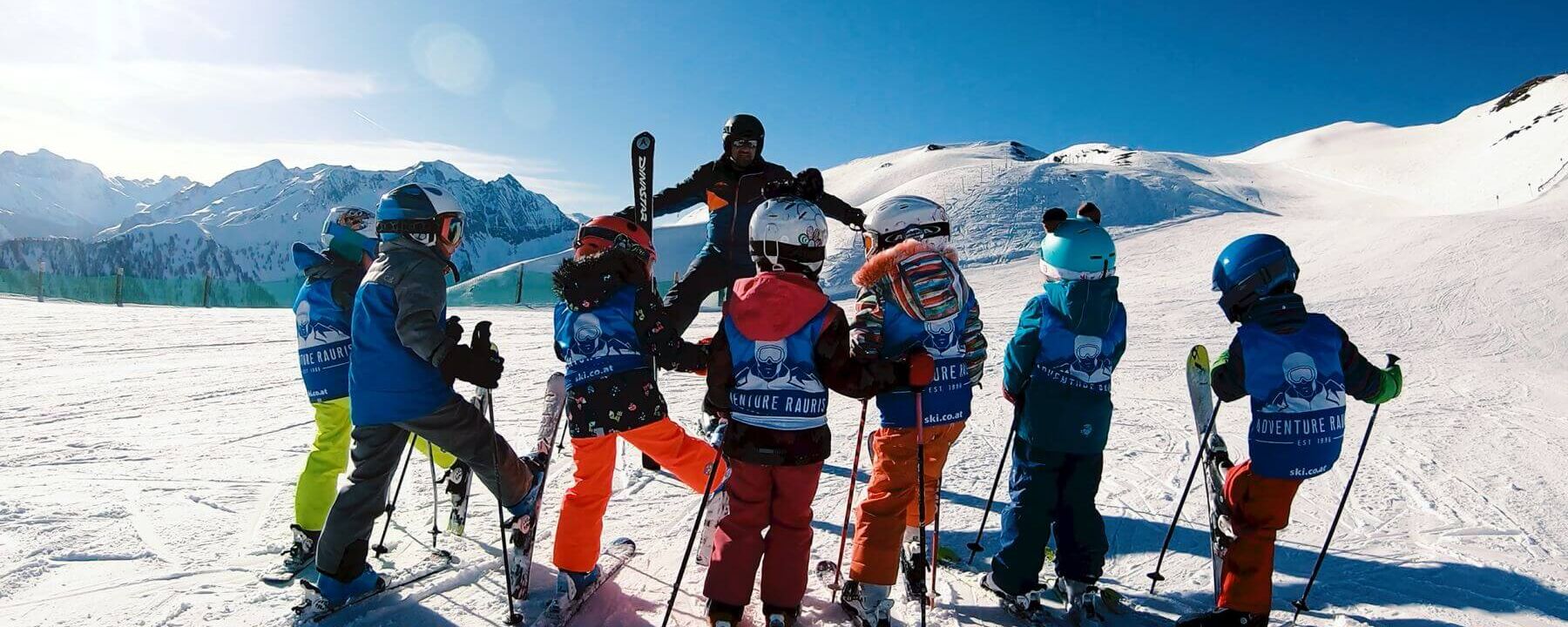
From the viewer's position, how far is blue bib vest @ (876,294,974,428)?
135 inches

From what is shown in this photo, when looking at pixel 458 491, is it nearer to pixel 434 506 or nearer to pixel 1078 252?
pixel 434 506

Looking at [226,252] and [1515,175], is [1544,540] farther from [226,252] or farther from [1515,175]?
[226,252]

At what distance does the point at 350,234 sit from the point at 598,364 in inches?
68.8

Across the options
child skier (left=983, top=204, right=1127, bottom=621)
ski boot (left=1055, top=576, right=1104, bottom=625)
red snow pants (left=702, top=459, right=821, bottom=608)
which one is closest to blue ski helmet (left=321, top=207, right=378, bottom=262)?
red snow pants (left=702, top=459, right=821, bottom=608)

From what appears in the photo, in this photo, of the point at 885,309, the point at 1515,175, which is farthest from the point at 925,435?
the point at 1515,175

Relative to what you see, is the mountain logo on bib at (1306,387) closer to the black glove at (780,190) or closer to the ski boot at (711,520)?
the black glove at (780,190)

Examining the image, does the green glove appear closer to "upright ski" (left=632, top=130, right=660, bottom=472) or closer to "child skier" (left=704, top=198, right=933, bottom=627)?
"child skier" (left=704, top=198, right=933, bottom=627)

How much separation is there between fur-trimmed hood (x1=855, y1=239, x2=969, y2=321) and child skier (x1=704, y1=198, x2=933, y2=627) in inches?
10.5

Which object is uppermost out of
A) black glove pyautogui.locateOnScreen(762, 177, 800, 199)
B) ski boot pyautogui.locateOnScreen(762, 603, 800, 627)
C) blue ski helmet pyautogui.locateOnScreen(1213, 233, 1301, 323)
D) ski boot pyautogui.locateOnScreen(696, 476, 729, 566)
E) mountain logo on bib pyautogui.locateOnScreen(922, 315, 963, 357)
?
black glove pyautogui.locateOnScreen(762, 177, 800, 199)

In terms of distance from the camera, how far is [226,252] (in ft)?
622

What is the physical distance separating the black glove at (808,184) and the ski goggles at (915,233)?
16.8 inches

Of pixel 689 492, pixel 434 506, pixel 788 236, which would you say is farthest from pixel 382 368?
pixel 689 492

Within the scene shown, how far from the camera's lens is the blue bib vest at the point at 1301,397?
3086 millimetres

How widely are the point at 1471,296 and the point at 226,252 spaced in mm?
233049
